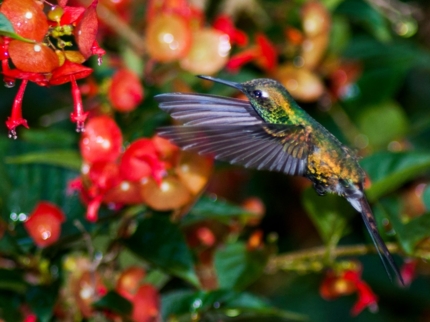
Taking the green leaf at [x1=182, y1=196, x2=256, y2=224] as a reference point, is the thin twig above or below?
below

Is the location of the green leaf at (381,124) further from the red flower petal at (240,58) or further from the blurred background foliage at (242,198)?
the red flower petal at (240,58)

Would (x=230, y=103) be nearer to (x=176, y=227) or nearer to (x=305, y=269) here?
(x=176, y=227)

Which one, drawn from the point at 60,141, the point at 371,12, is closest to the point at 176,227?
the point at 60,141

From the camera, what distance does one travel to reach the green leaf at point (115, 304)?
1380mm

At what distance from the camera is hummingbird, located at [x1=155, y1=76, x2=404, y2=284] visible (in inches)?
50.7

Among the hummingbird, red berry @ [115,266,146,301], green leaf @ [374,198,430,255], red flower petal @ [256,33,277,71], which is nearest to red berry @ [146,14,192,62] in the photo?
red flower petal @ [256,33,277,71]

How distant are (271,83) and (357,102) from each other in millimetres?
1207

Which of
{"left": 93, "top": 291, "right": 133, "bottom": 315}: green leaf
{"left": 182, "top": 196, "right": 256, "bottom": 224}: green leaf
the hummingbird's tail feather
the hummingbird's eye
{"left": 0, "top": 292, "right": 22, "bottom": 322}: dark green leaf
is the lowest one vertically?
{"left": 0, "top": 292, "right": 22, "bottom": 322}: dark green leaf

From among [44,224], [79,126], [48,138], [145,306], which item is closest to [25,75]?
[79,126]

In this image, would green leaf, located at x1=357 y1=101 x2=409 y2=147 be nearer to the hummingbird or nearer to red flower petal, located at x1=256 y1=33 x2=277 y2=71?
red flower petal, located at x1=256 y1=33 x2=277 y2=71

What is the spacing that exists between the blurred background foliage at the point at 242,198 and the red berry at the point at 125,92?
4 cm

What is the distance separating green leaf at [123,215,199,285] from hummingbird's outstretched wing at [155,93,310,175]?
0.79 feet

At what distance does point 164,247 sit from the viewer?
1.50 meters

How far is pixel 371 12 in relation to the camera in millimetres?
2164
